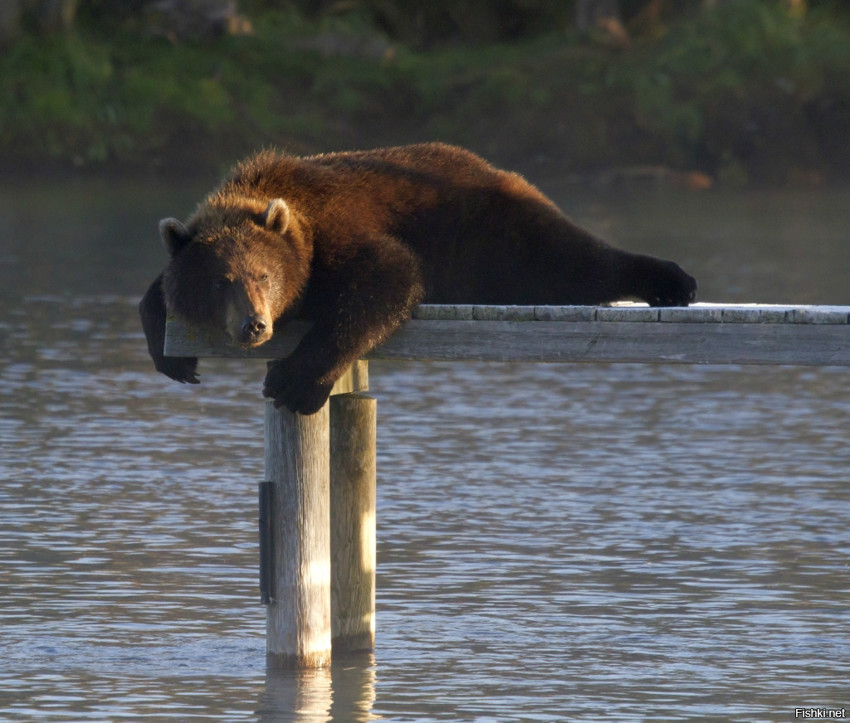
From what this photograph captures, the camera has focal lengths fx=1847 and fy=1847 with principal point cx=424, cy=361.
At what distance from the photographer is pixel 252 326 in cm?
656

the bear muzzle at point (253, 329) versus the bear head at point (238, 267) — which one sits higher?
the bear head at point (238, 267)

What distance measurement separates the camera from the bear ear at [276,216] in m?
6.80

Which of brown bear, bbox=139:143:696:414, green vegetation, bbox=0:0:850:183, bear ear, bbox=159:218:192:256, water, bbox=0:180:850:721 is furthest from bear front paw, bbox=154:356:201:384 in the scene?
green vegetation, bbox=0:0:850:183

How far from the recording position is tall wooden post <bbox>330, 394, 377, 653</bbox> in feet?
24.6

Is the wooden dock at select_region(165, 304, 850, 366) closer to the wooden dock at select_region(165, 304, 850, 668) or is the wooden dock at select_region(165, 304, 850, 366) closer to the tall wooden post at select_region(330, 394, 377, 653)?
the wooden dock at select_region(165, 304, 850, 668)

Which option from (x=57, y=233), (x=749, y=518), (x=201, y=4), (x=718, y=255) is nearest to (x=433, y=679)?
(x=749, y=518)

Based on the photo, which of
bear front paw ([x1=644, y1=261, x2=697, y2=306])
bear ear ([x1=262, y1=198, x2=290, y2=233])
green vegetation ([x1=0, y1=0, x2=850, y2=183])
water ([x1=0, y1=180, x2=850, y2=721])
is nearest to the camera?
bear ear ([x1=262, y1=198, x2=290, y2=233])

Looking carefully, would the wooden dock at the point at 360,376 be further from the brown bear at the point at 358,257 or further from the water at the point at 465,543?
the water at the point at 465,543

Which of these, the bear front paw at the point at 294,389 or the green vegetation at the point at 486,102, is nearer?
the bear front paw at the point at 294,389

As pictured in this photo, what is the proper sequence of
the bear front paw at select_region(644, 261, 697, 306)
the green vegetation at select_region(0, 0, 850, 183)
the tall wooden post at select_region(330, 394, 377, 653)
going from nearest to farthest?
1. the bear front paw at select_region(644, 261, 697, 306)
2. the tall wooden post at select_region(330, 394, 377, 653)
3. the green vegetation at select_region(0, 0, 850, 183)

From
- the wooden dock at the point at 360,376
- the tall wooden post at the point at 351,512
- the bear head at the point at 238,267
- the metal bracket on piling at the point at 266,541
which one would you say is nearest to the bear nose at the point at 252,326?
the bear head at the point at 238,267

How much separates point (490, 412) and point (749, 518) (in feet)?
12.8

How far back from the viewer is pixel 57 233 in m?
27.2

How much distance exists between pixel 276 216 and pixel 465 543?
10.7ft
